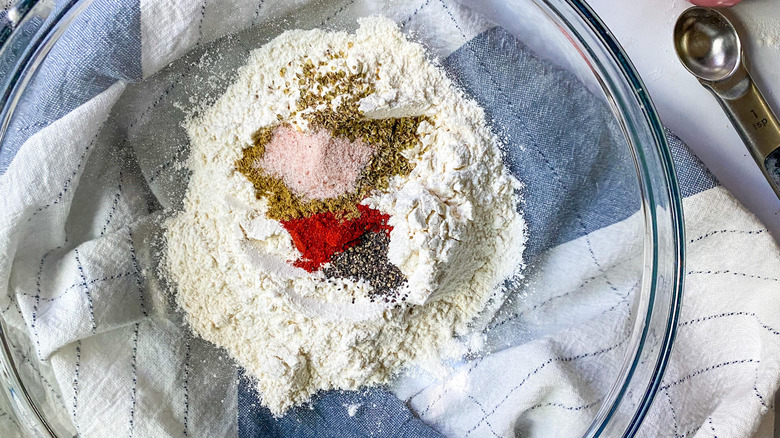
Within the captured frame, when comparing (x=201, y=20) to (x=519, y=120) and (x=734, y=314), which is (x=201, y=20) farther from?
(x=734, y=314)

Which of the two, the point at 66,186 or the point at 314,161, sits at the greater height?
the point at 66,186

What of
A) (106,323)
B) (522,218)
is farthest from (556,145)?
(106,323)

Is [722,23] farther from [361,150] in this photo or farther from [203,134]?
[203,134]

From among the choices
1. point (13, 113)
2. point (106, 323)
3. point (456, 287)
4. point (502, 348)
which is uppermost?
point (13, 113)

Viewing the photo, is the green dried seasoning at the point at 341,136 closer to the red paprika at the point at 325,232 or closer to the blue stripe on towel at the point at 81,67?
the red paprika at the point at 325,232

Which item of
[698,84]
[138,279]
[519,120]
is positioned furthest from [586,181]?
[138,279]

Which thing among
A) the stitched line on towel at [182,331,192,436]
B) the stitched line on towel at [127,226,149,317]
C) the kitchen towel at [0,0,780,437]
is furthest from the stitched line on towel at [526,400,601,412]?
the stitched line on towel at [127,226,149,317]
